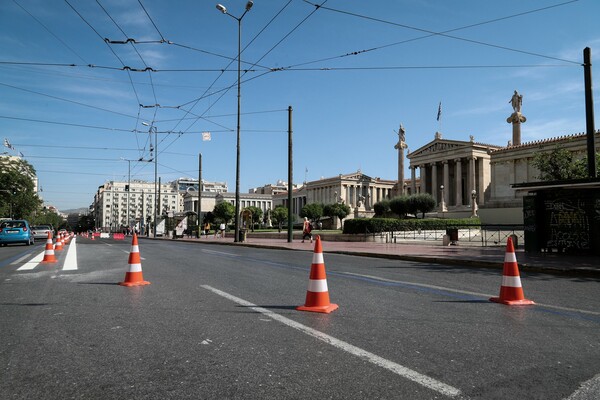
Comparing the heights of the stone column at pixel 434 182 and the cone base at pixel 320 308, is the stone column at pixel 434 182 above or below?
above

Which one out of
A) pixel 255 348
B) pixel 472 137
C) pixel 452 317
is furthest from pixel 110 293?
pixel 472 137

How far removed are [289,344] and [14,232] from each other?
85.4ft

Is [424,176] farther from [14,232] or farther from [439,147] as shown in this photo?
[14,232]

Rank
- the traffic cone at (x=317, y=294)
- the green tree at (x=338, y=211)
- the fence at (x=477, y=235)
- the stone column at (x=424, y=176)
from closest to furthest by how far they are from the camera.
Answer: the traffic cone at (x=317, y=294)
the fence at (x=477, y=235)
the green tree at (x=338, y=211)
the stone column at (x=424, y=176)

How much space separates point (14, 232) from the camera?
24.4 meters

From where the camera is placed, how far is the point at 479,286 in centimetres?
780

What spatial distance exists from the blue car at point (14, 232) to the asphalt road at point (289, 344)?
2052 cm

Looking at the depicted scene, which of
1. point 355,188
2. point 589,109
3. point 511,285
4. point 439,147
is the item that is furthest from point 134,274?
point 355,188

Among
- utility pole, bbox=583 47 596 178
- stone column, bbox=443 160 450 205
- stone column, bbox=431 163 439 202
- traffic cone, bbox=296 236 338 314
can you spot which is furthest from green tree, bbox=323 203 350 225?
traffic cone, bbox=296 236 338 314

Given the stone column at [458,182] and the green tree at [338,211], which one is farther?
the green tree at [338,211]

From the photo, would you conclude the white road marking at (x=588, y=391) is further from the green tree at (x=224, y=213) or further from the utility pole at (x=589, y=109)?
the green tree at (x=224, y=213)

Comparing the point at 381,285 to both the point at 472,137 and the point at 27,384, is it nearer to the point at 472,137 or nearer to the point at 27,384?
the point at 27,384

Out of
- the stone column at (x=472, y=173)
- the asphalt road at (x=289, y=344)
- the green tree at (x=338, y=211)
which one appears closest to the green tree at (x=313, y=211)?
the green tree at (x=338, y=211)

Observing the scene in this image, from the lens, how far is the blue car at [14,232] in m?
24.2
